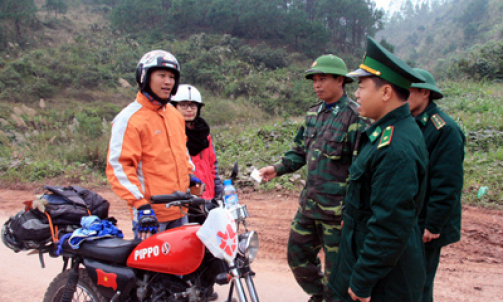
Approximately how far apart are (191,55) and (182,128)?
3239 centimetres

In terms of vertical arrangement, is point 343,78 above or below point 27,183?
above

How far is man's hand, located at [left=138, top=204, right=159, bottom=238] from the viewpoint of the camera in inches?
90.4

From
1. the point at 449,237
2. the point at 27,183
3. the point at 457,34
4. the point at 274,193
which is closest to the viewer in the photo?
the point at 449,237

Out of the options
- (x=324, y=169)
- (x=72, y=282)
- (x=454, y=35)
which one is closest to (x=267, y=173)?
(x=324, y=169)

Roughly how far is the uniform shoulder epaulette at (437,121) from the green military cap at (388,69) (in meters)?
0.88

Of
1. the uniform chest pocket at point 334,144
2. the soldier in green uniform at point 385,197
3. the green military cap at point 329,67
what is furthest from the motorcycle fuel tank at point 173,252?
the green military cap at point 329,67

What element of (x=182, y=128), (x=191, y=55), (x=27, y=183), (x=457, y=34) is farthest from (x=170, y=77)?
(x=457, y=34)

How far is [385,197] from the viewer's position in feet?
5.24

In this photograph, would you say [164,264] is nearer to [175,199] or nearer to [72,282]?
[175,199]

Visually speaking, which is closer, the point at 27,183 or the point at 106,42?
the point at 27,183

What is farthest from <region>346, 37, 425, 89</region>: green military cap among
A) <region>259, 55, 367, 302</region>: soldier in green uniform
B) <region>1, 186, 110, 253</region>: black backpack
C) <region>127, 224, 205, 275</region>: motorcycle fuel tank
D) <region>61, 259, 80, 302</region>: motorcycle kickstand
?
<region>61, 259, 80, 302</region>: motorcycle kickstand

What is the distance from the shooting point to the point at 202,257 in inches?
87.2

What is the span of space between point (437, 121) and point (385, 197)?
1284 millimetres

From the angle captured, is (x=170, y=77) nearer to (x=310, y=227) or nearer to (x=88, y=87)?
(x=310, y=227)
